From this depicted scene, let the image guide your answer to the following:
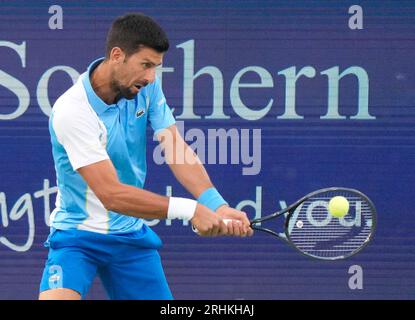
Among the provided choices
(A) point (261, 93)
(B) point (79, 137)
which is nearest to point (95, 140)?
(B) point (79, 137)

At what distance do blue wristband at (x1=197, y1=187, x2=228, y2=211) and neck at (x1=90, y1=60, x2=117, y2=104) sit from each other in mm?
624

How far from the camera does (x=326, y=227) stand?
6086 millimetres

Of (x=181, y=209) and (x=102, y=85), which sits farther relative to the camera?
(x=102, y=85)

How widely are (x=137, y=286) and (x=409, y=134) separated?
245 centimetres

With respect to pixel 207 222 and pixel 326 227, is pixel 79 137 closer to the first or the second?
pixel 207 222

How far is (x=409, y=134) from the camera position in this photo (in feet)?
23.0

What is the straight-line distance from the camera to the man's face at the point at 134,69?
5.06 m

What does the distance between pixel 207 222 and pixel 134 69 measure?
0.79m

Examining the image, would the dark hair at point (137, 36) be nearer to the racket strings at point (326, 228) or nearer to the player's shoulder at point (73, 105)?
the player's shoulder at point (73, 105)

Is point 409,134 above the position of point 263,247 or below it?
above

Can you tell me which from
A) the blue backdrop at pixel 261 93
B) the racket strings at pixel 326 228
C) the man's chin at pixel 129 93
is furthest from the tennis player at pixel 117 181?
the blue backdrop at pixel 261 93
